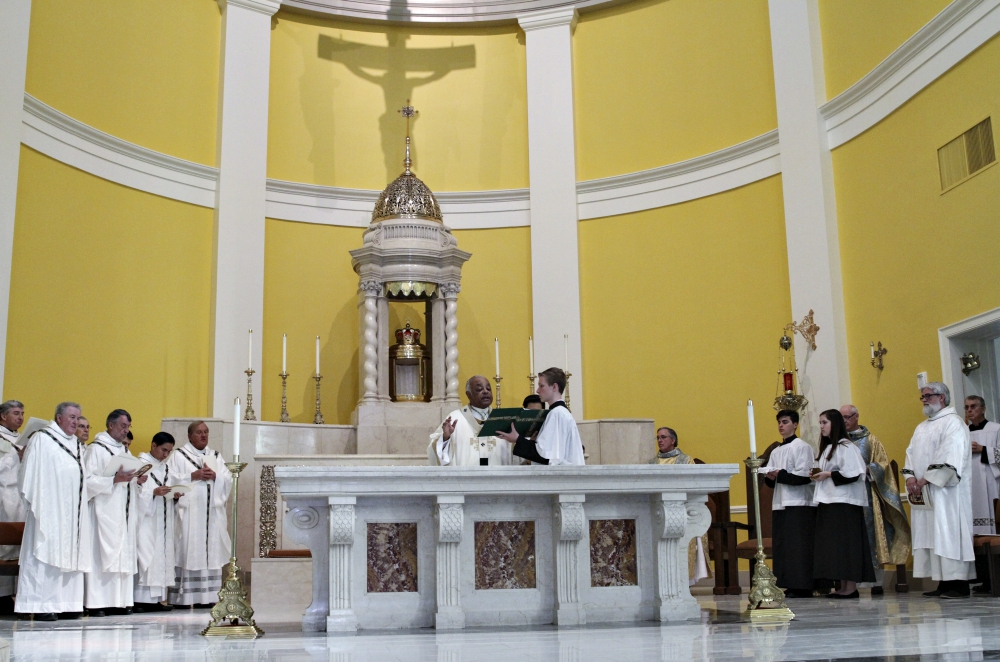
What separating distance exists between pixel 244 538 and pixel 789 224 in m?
6.53

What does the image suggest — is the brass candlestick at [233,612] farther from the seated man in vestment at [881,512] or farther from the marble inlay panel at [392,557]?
the seated man in vestment at [881,512]

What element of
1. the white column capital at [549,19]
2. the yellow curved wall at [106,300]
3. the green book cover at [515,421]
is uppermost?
the white column capital at [549,19]

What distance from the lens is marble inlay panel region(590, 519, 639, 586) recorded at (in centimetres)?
679

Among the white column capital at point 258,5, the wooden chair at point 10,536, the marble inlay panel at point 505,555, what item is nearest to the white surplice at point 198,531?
the wooden chair at point 10,536

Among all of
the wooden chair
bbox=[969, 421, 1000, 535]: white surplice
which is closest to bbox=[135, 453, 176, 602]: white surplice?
the wooden chair

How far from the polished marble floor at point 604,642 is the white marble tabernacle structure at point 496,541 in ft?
1.01

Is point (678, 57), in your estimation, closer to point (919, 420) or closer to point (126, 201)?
point (919, 420)

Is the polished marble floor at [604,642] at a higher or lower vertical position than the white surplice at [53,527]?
lower

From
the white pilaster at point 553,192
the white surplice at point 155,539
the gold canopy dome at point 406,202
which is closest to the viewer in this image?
the white surplice at point 155,539

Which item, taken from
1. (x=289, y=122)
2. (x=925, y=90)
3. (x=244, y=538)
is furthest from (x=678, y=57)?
(x=244, y=538)

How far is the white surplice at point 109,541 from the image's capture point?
27.6 ft

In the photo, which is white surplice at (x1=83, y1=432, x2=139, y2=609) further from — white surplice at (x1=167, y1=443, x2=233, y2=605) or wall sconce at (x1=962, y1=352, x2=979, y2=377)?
wall sconce at (x1=962, y1=352, x2=979, y2=377)

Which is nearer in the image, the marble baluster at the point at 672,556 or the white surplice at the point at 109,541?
the marble baluster at the point at 672,556

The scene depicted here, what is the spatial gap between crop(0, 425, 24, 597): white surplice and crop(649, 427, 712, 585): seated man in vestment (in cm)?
556
